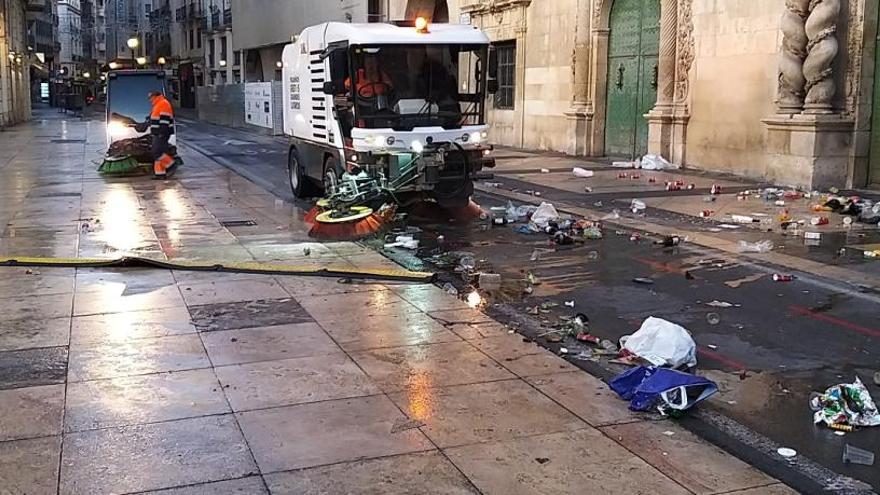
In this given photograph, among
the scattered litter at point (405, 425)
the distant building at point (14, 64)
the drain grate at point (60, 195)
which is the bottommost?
the scattered litter at point (405, 425)

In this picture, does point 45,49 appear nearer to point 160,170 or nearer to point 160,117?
point 160,117

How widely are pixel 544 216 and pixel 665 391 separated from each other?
7154 millimetres

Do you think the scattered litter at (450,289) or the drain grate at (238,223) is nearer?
the scattered litter at (450,289)

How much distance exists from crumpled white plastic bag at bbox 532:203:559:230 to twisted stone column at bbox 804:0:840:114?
5.73 meters

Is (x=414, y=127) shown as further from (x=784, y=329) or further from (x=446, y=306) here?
(x=784, y=329)

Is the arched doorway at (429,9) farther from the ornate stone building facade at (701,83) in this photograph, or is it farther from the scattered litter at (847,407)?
the scattered litter at (847,407)

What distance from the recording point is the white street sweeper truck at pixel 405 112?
1230 cm

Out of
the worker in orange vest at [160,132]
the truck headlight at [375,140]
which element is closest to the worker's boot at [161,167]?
the worker in orange vest at [160,132]

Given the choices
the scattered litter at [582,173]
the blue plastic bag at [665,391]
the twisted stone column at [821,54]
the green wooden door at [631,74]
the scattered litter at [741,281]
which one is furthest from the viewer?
the green wooden door at [631,74]

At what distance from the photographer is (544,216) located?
484 inches

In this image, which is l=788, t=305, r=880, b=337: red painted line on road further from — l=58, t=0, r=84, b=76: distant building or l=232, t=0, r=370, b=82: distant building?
l=58, t=0, r=84, b=76: distant building

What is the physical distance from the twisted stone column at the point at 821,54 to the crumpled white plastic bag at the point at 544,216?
5730 mm

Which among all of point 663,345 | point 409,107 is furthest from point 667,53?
point 663,345

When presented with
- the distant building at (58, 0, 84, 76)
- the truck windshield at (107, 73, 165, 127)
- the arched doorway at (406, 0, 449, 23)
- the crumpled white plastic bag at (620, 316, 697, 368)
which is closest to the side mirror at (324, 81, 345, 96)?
the crumpled white plastic bag at (620, 316, 697, 368)
